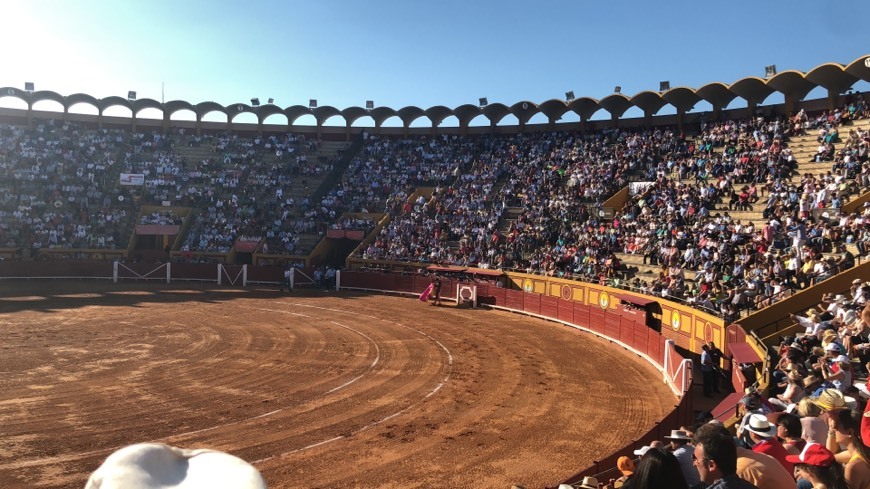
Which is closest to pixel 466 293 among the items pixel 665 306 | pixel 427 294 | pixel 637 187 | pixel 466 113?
pixel 427 294

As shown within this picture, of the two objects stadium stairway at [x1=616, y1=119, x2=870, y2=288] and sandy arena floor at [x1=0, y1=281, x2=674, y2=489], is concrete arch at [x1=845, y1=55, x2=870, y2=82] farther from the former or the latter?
sandy arena floor at [x1=0, y1=281, x2=674, y2=489]

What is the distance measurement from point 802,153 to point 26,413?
31.7 m

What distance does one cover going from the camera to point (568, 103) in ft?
139

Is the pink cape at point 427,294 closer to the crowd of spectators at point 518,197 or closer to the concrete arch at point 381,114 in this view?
the crowd of spectators at point 518,197

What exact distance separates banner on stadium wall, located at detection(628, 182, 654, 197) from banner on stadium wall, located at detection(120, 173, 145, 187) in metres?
35.0

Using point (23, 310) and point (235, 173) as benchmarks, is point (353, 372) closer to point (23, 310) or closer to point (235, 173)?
point (23, 310)

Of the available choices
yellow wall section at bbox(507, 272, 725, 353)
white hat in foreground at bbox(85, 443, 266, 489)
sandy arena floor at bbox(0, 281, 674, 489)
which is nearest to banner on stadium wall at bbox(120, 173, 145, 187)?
sandy arena floor at bbox(0, 281, 674, 489)

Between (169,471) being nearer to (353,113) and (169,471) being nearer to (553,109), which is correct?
(553,109)

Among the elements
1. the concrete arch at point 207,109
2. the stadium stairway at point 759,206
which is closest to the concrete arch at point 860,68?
the stadium stairway at point 759,206

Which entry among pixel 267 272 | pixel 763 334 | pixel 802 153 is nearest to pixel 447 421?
pixel 763 334

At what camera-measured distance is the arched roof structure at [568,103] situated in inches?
1233

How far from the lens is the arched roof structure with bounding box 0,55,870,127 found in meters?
31.3

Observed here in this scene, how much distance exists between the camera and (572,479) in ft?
22.7

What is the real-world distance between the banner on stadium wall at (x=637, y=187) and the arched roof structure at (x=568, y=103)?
7590 mm
